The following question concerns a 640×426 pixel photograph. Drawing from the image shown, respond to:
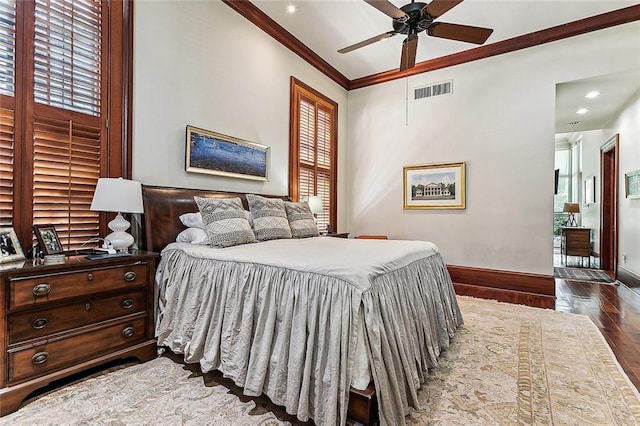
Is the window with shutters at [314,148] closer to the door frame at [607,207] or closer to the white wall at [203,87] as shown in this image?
the white wall at [203,87]

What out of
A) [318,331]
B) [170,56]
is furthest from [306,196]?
[318,331]

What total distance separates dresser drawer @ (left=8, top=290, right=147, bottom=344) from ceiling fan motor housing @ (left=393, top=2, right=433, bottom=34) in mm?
3189

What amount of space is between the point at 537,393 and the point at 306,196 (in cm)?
340

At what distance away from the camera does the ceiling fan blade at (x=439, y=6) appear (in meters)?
2.44

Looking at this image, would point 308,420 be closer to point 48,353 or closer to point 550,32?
point 48,353

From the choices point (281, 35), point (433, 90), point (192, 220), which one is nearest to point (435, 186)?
point (433, 90)

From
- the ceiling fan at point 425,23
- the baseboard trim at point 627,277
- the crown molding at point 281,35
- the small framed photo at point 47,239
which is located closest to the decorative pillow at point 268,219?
the small framed photo at point 47,239

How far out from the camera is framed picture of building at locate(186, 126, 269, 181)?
122 inches

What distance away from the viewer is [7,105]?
2029 mm

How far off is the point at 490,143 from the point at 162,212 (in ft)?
14.6

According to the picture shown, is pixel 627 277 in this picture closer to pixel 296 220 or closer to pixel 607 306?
pixel 607 306

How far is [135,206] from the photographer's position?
2.25 meters

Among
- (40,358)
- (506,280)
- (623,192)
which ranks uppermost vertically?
(623,192)

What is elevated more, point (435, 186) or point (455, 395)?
point (435, 186)
